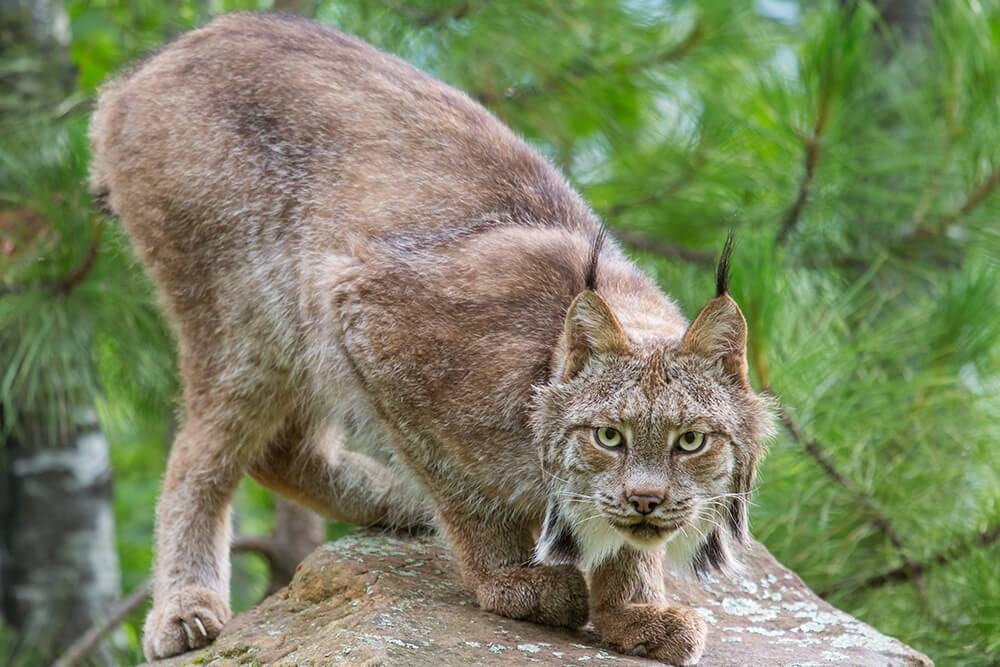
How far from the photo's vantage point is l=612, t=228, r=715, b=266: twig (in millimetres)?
6398

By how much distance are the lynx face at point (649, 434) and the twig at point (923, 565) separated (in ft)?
5.34

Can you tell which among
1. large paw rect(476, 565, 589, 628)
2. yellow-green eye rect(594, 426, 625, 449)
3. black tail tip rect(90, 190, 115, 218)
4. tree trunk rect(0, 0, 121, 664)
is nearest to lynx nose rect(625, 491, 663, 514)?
yellow-green eye rect(594, 426, 625, 449)

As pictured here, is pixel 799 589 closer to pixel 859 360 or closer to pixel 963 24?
pixel 859 360

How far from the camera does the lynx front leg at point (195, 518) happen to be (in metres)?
4.68

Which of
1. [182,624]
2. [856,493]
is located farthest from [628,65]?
[182,624]

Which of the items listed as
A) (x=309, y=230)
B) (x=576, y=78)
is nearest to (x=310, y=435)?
(x=309, y=230)

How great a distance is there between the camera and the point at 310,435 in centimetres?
493

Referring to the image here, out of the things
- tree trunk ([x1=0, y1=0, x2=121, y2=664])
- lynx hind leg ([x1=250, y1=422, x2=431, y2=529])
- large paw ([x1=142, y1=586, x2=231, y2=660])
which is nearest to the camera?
large paw ([x1=142, y1=586, x2=231, y2=660])

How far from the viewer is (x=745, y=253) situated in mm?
4723

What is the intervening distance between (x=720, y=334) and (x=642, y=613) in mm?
925

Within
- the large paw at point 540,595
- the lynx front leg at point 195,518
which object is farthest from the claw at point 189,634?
the large paw at point 540,595

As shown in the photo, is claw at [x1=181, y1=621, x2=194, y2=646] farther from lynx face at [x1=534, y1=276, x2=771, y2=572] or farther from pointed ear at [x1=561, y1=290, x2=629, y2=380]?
pointed ear at [x1=561, y1=290, x2=629, y2=380]

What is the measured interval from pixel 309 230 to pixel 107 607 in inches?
145

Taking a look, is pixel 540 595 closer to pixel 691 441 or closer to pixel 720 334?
pixel 691 441
